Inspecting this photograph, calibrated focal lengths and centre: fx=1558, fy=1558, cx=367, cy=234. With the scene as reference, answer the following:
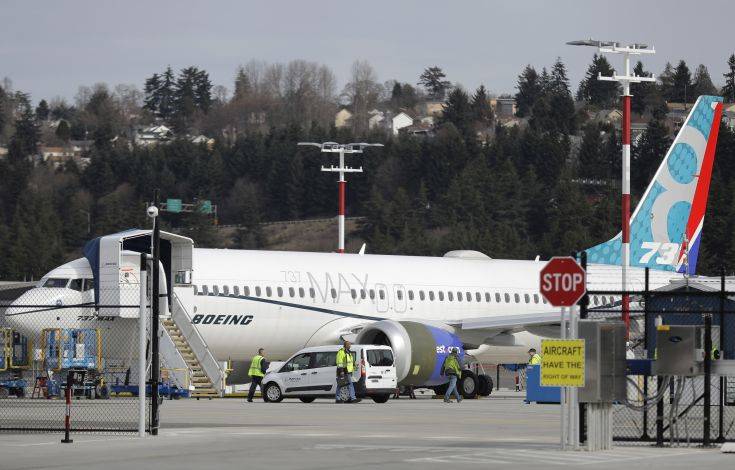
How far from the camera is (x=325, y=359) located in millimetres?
38094

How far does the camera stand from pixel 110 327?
39875mm

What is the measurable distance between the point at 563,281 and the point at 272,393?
58.5 feet

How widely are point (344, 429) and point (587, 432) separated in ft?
18.8

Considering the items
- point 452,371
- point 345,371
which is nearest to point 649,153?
point 452,371

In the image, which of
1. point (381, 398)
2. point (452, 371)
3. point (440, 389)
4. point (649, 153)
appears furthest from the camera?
point (649, 153)

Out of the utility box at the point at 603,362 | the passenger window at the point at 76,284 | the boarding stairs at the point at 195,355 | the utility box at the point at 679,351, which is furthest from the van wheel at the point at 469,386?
the utility box at the point at 603,362

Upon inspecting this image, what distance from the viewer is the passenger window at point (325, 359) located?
38.0 metres

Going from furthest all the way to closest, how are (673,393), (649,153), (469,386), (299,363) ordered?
1. (649,153)
2. (469,386)
3. (299,363)
4. (673,393)

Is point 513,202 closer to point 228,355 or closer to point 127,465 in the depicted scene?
point 228,355

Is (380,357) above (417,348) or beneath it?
beneath

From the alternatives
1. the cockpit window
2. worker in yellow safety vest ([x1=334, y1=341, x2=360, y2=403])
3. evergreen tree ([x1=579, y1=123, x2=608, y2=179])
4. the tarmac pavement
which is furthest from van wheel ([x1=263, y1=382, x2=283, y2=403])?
evergreen tree ([x1=579, y1=123, x2=608, y2=179])

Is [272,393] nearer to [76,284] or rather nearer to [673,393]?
[76,284]

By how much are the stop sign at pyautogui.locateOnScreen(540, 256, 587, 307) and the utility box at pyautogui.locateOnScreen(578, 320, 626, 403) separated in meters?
0.86

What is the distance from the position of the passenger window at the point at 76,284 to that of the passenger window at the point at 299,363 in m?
6.69
